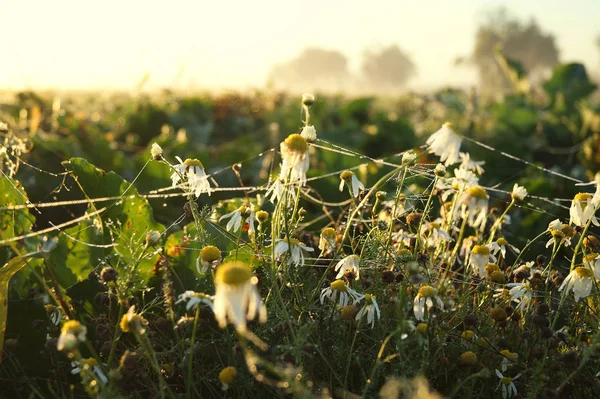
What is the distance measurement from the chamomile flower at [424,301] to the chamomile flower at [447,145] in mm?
271

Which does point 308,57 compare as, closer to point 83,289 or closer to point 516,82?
point 516,82

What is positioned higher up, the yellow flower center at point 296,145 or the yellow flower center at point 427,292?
the yellow flower center at point 296,145

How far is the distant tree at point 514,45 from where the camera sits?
2314 inches

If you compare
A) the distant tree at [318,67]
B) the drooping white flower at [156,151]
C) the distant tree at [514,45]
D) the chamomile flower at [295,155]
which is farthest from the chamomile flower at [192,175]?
the distant tree at [318,67]

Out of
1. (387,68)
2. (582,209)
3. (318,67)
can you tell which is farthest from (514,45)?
(582,209)

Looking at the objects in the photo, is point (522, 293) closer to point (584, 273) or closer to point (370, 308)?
point (584, 273)

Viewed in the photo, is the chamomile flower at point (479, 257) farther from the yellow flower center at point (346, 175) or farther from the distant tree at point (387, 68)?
the distant tree at point (387, 68)

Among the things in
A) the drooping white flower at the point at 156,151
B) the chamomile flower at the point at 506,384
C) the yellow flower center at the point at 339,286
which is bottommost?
the chamomile flower at the point at 506,384

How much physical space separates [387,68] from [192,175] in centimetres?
9005

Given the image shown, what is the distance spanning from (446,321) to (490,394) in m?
0.19

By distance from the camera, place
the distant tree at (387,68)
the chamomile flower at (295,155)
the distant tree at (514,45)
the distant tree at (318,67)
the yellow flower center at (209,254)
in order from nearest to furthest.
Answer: the chamomile flower at (295,155), the yellow flower center at (209,254), the distant tree at (514,45), the distant tree at (387,68), the distant tree at (318,67)

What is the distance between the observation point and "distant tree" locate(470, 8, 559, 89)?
5878 cm

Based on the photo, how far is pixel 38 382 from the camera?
1643mm

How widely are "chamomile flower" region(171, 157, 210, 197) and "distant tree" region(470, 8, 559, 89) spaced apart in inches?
2281
